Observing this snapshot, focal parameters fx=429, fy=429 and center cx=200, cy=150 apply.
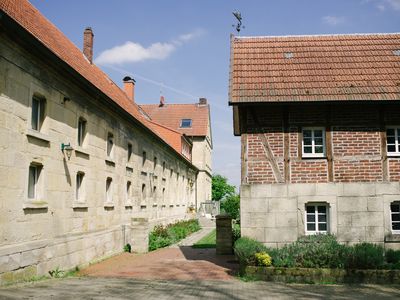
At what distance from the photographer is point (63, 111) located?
12.3 meters

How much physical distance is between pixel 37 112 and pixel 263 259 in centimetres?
691

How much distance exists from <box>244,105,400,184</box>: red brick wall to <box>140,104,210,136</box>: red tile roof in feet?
113

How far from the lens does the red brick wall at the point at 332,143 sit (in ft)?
41.1

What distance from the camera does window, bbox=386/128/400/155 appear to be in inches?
499

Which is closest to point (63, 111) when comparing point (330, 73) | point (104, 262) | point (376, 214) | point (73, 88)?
point (73, 88)

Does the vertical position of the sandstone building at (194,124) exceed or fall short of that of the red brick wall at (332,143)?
it exceeds it

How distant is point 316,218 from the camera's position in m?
12.6

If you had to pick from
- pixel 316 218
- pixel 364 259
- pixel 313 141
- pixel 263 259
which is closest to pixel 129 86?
pixel 313 141

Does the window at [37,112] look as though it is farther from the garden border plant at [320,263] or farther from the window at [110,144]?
the garden border plant at [320,263]

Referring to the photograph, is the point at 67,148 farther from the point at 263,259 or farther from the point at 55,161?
Answer: the point at 263,259

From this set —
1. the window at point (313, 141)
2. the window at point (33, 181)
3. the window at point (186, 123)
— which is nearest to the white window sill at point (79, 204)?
the window at point (33, 181)

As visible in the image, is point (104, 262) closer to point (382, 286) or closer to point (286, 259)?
point (286, 259)

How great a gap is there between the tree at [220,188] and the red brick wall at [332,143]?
57414 mm

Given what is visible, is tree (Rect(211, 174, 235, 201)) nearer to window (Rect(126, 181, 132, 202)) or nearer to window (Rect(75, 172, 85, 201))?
window (Rect(126, 181, 132, 202))
